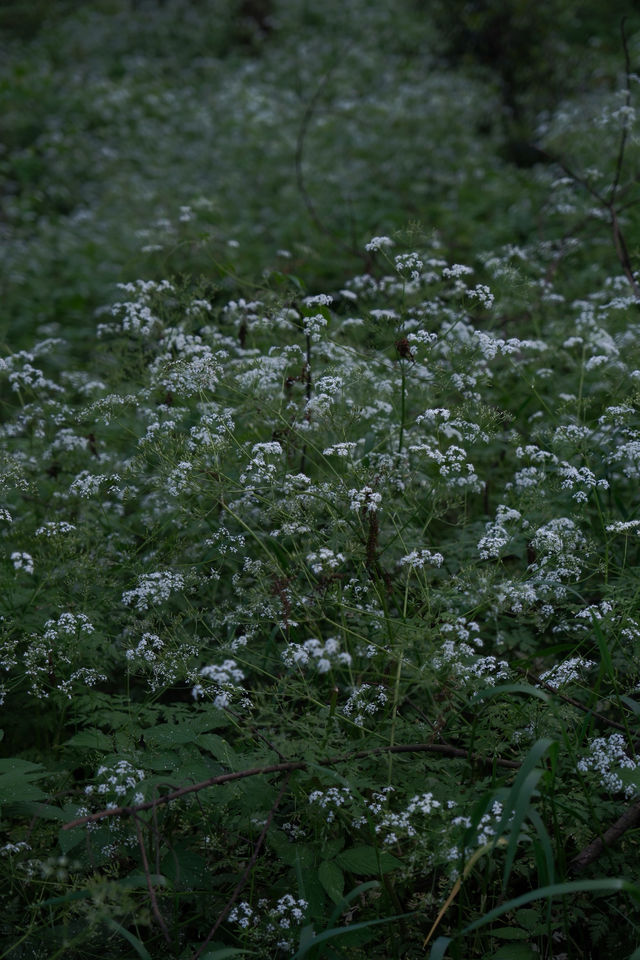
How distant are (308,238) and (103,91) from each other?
8.25 meters

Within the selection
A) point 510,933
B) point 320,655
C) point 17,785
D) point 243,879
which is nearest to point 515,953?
point 510,933

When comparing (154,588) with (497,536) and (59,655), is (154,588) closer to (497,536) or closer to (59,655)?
(59,655)

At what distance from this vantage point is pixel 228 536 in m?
3.46

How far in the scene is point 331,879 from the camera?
2.50m

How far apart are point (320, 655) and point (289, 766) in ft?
1.43

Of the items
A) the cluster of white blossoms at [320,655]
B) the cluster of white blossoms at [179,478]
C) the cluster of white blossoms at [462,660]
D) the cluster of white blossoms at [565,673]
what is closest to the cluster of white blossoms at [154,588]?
the cluster of white blossoms at [179,478]

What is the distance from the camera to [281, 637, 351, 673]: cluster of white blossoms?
2.48m

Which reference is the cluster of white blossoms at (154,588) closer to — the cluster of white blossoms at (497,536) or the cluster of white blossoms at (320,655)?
the cluster of white blossoms at (320,655)

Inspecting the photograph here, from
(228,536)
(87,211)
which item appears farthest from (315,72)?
(228,536)

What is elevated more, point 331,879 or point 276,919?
point 331,879

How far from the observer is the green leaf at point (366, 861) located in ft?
8.22

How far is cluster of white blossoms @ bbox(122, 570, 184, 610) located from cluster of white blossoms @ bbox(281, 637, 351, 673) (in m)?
0.61

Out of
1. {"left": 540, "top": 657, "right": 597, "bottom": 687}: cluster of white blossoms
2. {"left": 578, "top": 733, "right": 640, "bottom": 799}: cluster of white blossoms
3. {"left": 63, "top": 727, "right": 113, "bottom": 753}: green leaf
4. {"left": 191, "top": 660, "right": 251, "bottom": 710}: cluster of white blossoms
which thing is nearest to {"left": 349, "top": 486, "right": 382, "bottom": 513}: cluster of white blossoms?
{"left": 191, "top": 660, "right": 251, "bottom": 710}: cluster of white blossoms

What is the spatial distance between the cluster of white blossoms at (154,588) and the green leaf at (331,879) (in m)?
1.13
